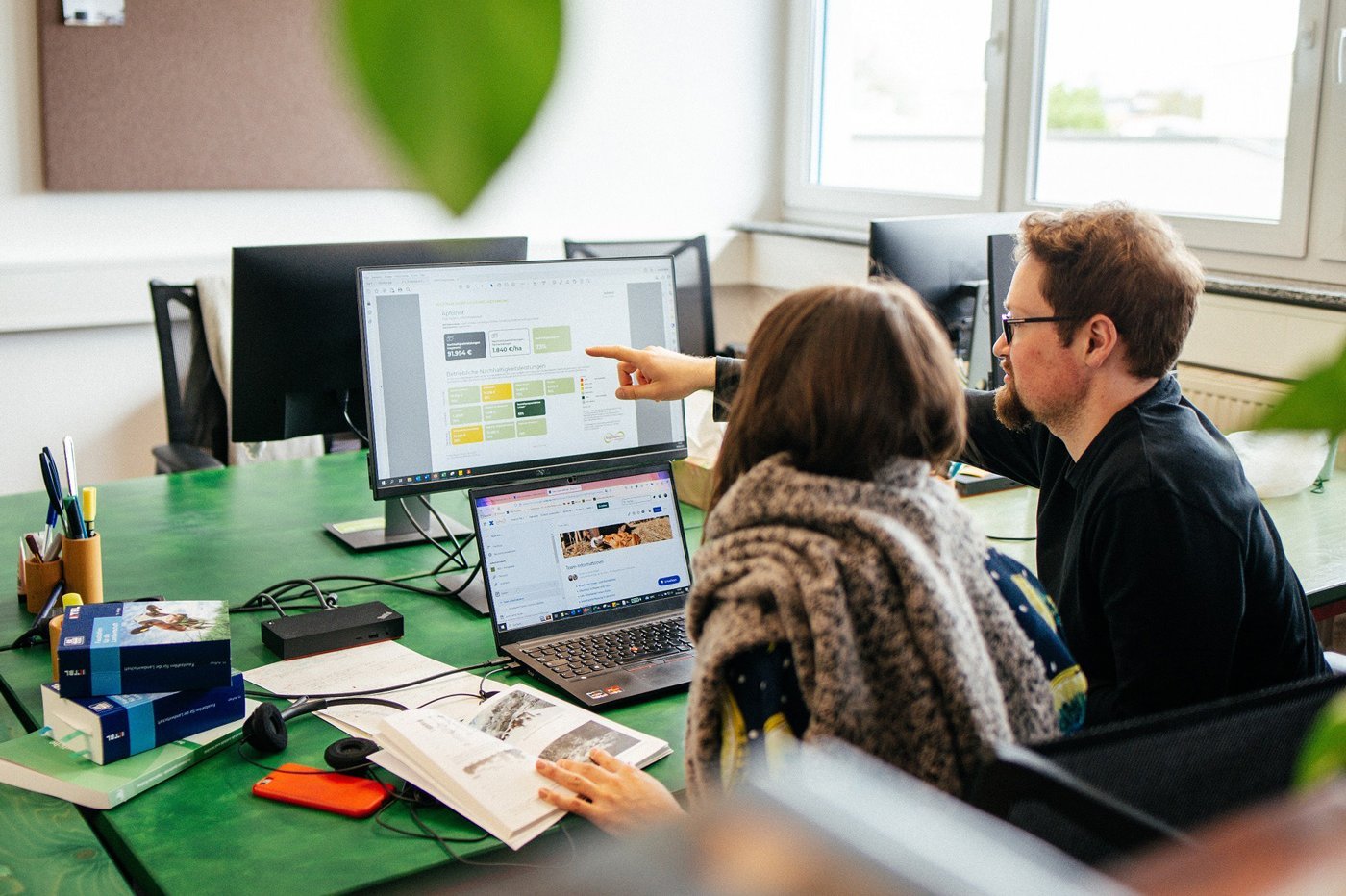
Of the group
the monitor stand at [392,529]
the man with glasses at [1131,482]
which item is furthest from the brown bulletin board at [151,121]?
the man with glasses at [1131,482]

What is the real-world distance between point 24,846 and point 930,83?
3.51 m

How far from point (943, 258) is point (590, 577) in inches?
44.1

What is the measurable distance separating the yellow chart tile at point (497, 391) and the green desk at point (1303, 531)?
2.30ft

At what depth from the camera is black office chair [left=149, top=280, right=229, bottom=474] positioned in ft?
8.95

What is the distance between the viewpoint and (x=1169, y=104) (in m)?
→ 3.21

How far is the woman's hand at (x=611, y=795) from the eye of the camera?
117 centimetres

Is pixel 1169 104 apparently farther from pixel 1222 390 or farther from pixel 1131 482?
pixel 1131 482

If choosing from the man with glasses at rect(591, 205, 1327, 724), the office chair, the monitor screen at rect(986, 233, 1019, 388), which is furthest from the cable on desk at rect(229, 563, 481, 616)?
the office chair

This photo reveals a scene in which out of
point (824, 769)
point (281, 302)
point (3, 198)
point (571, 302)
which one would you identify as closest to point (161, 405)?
point (3, 198)

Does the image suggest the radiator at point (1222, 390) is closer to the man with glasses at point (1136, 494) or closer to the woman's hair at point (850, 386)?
the man with glasses at point (1136, 494)

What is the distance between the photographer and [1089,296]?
1.61 meters

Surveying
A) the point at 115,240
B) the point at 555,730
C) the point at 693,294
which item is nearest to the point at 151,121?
the point at 115,240

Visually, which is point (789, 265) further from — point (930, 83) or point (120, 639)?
point (120, 639)

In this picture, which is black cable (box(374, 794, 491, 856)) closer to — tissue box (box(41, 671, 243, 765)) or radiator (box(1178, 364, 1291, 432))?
tissue box (box(41, 671, 243, 765))
